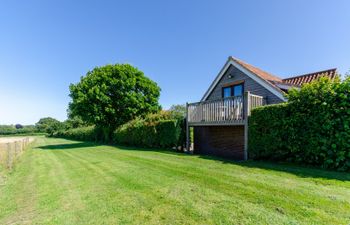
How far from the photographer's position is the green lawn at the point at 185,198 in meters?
2.99

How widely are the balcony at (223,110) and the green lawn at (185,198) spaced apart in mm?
3440

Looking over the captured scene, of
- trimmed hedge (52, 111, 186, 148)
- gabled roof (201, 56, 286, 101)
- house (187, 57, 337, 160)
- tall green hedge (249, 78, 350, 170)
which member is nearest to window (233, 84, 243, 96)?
house (187, 57, 337, 160)

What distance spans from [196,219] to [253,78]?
10.4 meters

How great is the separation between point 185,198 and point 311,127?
213 inches

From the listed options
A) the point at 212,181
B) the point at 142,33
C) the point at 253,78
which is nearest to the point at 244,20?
the point at 253,78

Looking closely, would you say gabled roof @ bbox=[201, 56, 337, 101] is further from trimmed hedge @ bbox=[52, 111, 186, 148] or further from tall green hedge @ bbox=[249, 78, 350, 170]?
trimmed hedge @ bbox=[52, 111, 186, 148]

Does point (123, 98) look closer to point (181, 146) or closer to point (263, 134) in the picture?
point (181, 146)

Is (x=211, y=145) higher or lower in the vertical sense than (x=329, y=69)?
lower

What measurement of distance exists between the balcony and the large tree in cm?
952

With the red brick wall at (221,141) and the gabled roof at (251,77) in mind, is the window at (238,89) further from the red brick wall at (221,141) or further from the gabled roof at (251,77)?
the red brick wall at (221,141)

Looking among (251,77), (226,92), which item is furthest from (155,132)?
(251,77)

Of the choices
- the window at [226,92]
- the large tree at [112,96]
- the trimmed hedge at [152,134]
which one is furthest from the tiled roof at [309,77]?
the large tree at [112,96]

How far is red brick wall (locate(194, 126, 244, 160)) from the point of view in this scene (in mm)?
9844

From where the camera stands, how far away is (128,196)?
160 inches
